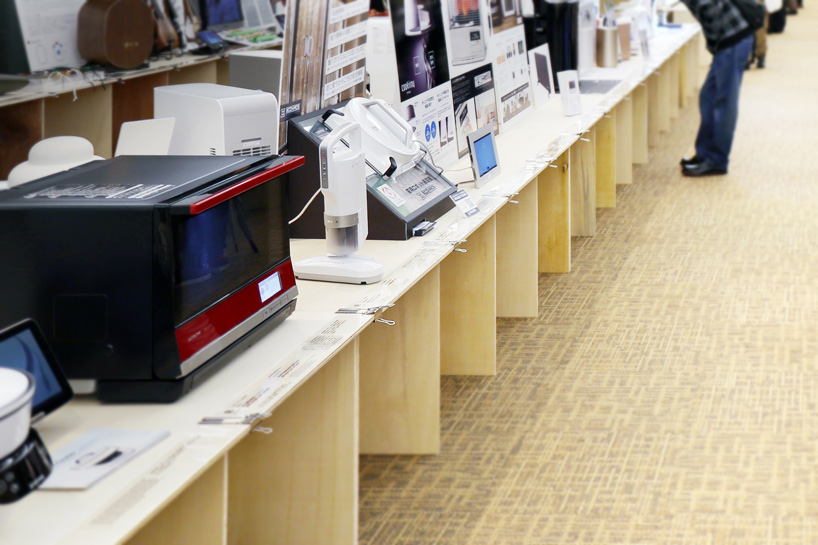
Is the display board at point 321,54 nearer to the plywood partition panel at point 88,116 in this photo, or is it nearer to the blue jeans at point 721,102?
the plywood partition panel at point 88,116

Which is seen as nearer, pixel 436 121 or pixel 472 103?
pixel 436 121

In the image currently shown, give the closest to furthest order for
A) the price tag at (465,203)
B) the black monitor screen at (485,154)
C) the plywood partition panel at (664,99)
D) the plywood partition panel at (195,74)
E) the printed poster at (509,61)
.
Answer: the price tag at (465,203)
the black monitor screen at (485,154)
the printed poster at (509,61)
the plywood partition panel at (195,74)
the plywood partition panel at (664,99)

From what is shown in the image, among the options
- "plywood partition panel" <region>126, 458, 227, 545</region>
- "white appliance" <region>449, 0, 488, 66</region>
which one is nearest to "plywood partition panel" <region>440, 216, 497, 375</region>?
"white appliance" <region>449, 0, 488, 66</region>

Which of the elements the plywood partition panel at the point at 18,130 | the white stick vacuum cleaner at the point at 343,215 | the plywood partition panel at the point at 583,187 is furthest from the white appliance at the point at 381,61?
the plywood partition panel at the point at 18,130

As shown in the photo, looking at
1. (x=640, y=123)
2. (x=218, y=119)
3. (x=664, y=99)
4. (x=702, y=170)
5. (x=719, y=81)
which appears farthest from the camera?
(x=664, y=99)

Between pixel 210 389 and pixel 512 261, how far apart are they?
92.3 inches

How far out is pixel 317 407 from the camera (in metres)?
2.10

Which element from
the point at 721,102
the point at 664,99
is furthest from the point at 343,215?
the point at 664,99

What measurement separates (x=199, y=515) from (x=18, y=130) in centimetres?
386

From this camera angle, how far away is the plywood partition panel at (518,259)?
3830 mm

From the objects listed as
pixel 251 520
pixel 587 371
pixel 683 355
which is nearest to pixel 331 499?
pixel 251 520

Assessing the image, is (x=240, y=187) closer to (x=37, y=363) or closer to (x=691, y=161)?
(x=37, y=363)

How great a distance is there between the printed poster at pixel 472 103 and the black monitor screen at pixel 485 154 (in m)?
0.25

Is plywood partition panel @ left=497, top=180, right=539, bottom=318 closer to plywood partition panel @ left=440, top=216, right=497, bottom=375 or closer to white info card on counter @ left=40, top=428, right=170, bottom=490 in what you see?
plywood partition panel @ left=440, top=216, right=497, bottom=375
